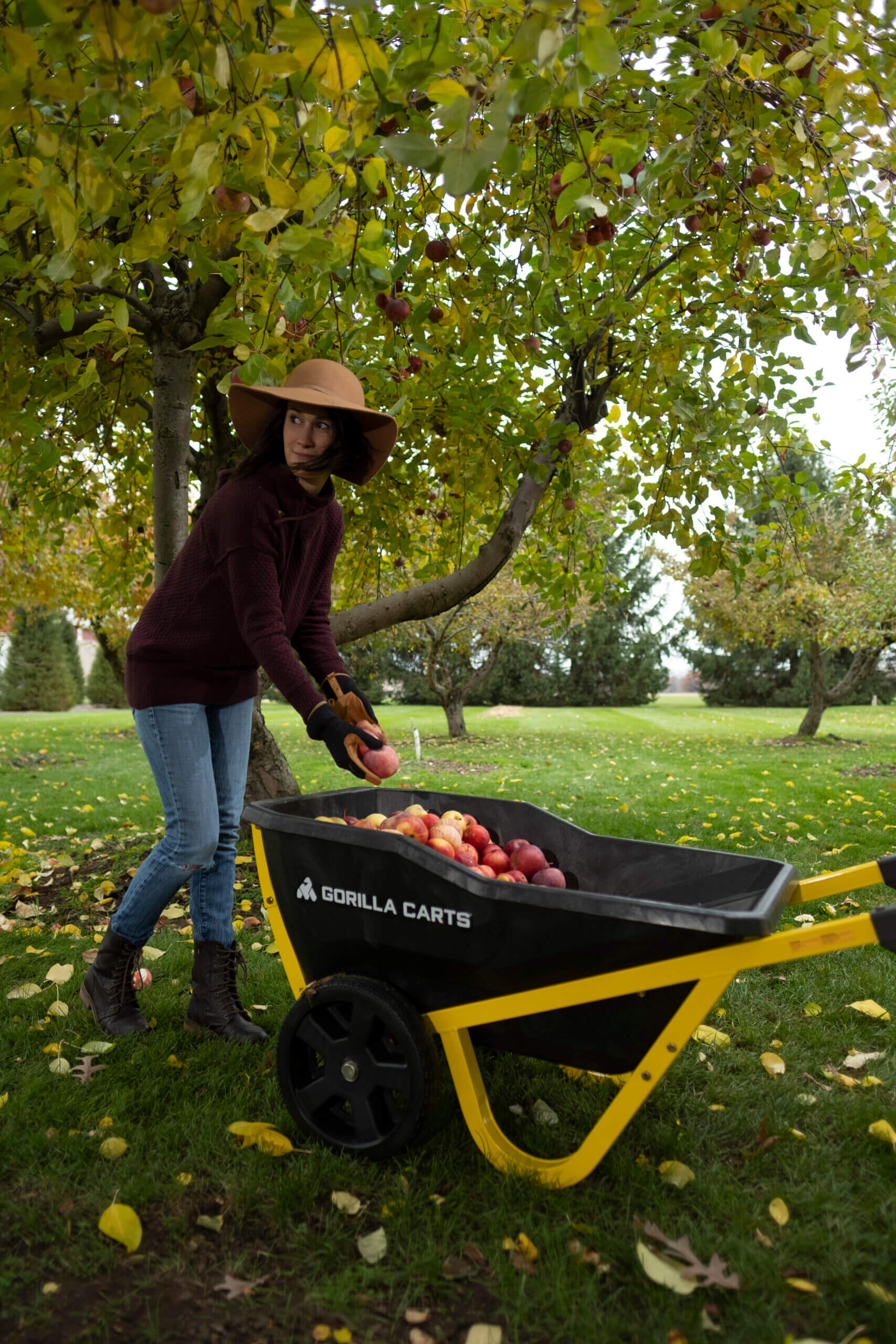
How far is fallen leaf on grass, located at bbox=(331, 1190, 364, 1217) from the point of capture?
1.95 metres

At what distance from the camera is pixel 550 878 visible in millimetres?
2340

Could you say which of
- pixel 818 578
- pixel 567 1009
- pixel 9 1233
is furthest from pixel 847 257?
pixel 818 578

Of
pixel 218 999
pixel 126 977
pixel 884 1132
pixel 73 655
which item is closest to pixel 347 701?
pixel 218 999

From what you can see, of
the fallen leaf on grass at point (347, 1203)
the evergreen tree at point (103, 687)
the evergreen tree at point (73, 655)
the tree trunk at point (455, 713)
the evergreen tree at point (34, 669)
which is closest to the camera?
the fallen leaf on grass at point (347, 1203)

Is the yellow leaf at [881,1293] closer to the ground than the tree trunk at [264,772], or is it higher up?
closer to the ground

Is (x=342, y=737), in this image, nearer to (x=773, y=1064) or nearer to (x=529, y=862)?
(x=529, y=862)

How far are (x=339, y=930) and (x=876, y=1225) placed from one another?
1398 mm

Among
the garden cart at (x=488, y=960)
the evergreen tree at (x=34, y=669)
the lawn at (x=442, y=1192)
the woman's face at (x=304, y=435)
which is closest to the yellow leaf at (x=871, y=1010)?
the lawn at (x=442, y=1192)

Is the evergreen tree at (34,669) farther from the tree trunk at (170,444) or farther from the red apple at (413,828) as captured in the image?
the red apple at (413,828)

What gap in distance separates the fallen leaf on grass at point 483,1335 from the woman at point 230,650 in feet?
3.81

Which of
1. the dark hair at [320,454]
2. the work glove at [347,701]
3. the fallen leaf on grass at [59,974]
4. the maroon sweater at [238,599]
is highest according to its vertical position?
the dark hair at [320,454]

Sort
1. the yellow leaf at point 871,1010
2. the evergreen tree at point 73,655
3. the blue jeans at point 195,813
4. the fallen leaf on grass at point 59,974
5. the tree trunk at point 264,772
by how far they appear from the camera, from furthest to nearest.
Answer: the evergreen tree at point 73,655, the tree trunk at point 264,772, the fallen leaf on grass at point 59,974, the yellow leaf at point 871,1010, the blue jeans at point 195,813

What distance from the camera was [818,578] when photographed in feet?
49.2

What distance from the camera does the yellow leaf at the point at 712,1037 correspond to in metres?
2.80
